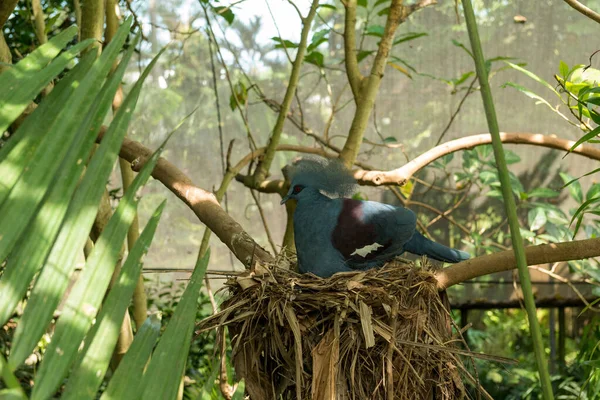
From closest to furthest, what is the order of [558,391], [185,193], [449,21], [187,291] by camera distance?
1. [187,291]
2. [185,193]
3. [449,21]
4. [558,391]

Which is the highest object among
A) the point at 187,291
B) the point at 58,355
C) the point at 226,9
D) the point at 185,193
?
the point at 226,9

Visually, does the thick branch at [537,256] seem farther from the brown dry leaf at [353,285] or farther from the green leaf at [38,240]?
the green leaf at [38,240]

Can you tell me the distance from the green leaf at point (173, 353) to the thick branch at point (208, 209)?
0.66 meters

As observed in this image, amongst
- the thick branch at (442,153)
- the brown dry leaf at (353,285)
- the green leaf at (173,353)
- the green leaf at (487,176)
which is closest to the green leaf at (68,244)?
the green leaf at (173,353)

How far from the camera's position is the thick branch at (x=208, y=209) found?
4.38 feet

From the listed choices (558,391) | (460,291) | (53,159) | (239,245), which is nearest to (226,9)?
(239,245)

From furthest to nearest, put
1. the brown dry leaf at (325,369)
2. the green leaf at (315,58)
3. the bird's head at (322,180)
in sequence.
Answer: the green leaf at (315,58) < the bird's head at (322,180) < the brown dry leaf at (325,369)

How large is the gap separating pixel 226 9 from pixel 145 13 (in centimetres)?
105

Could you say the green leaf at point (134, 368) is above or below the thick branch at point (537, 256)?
below

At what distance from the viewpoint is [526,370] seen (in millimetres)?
3707

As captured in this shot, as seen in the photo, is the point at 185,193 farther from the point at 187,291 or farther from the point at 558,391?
the point at 558,391

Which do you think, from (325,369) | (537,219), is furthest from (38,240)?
(537,219)

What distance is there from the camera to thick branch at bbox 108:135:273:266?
1336 mm

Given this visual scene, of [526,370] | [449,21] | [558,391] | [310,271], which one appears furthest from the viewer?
[526,370]
